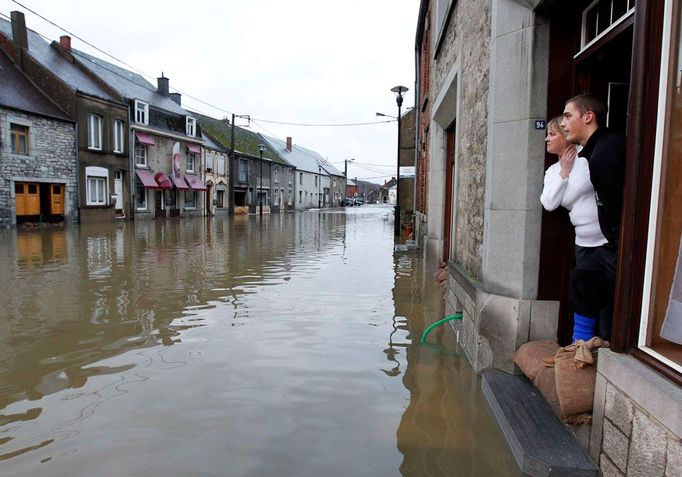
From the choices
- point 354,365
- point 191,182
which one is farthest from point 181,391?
point 191,182

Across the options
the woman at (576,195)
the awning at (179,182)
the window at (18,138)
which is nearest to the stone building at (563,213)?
the woman at (576,195)

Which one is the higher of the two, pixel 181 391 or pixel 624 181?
pixel 624 181

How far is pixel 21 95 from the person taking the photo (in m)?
22.5

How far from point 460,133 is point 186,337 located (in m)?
4.02

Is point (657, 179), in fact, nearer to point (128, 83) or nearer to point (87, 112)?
point (87, 112)

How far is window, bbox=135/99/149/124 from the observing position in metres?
29.0

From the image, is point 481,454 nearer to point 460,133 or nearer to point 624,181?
point 624,181

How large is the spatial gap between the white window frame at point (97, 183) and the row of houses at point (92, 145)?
0.05 meters

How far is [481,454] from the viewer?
117 inches

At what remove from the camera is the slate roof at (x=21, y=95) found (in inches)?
847

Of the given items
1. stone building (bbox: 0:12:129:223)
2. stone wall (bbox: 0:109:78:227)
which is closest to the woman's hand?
stone wall (bbox: 0:109:78:227)

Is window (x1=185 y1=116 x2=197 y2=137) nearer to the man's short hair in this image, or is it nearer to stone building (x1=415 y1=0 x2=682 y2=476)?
stone building (x1=415 y1=0 x2=682 y2=476)

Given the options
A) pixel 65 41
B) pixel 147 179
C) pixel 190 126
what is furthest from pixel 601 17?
pixel 190 126

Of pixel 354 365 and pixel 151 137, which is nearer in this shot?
pixel 354 365
